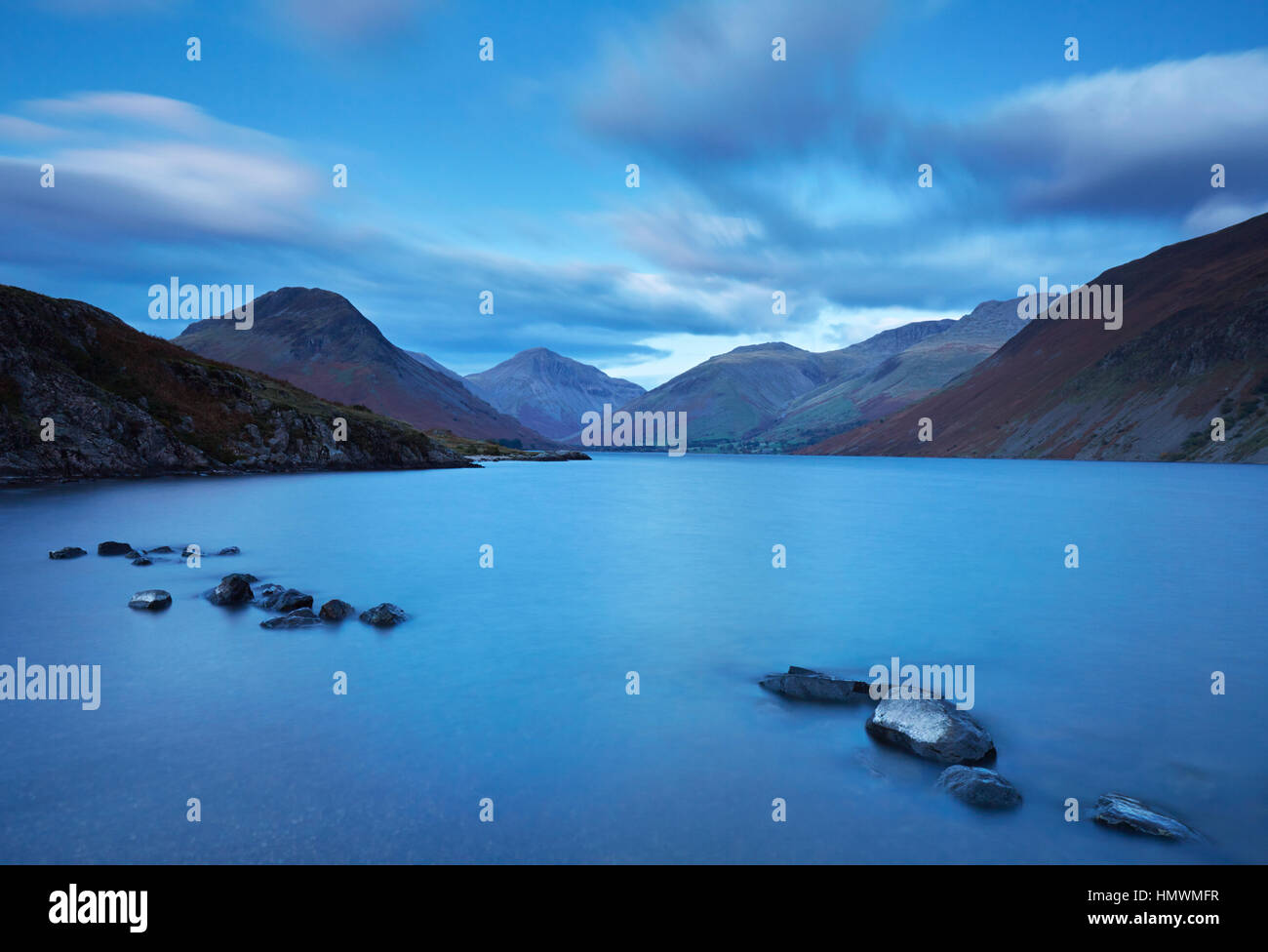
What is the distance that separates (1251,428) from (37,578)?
225m

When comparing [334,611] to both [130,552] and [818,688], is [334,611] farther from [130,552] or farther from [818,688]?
[130,552]

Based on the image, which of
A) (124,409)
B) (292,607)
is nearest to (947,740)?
(292,607)

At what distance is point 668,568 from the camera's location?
31688mm

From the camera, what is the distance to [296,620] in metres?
19.0

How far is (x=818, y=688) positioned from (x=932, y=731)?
309 centimetres

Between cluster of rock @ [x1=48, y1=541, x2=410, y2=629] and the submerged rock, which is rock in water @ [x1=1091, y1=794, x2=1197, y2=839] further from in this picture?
the submerged rock

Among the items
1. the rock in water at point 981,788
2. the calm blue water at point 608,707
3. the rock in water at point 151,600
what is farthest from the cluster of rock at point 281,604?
the rock in water at point 981,788

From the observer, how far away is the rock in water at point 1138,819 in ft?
28.6

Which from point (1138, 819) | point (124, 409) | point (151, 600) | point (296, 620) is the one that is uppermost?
point (124, 409)

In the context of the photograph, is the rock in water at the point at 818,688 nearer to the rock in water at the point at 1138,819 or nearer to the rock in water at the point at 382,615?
the rock in water at the point at 1138,819

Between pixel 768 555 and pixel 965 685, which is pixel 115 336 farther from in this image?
pixel 965 685

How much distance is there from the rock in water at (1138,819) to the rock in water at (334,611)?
19.0 meters

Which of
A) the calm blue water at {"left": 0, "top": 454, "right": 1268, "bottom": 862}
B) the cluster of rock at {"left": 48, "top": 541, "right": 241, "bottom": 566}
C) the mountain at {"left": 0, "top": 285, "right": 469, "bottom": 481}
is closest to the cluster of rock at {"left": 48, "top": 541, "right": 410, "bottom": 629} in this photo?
the calm blue water at {"left": 0, "top": 454, "right": 1268, "bottom": 862}

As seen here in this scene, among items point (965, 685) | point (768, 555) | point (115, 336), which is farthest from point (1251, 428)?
point (115, 336)
